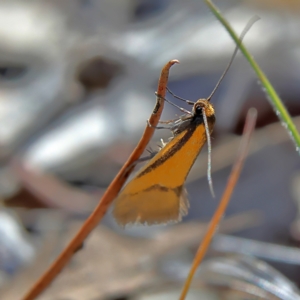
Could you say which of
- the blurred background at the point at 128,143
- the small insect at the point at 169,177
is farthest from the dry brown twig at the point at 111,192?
the blurred background at the point at 128,143

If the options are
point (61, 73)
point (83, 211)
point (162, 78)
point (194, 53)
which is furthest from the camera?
point (194, 53)

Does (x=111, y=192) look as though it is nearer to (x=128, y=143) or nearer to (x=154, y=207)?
(x=154, y=207)

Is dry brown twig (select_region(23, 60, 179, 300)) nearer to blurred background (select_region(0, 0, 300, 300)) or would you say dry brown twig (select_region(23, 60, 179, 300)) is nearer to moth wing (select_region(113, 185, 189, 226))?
moth wing (select_region(113, 185, 189, 226))

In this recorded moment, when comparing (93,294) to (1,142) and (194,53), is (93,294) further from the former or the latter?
(194,53)

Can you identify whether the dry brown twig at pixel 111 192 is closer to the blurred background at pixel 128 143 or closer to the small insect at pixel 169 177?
the small insect at pixel 169 177

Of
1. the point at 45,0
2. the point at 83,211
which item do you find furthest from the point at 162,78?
the point at 45,0

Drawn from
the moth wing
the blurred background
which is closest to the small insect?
the moth wing
